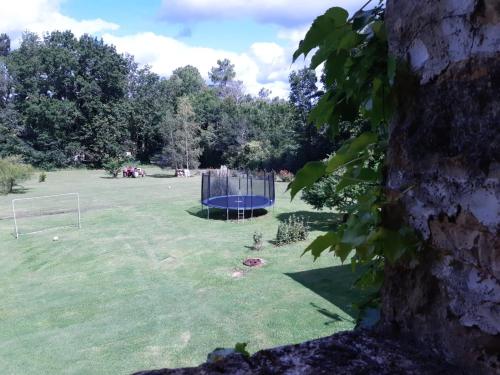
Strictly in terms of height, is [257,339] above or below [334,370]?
below

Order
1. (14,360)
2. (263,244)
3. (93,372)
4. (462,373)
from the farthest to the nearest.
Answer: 1. (263,244)
2. (14,360)
3. (93,372)
4. (462,373)

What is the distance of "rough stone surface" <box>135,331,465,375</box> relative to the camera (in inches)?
39.8

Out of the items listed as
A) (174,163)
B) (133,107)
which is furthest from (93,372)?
(133,107)

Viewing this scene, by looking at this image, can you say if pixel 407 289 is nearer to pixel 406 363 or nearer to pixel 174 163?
pixel 406 363

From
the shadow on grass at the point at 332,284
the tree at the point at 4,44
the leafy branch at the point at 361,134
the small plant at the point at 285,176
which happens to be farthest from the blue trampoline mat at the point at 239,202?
the tree at the point at 4,44

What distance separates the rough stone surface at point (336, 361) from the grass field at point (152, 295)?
27.8ft

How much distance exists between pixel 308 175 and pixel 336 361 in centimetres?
51

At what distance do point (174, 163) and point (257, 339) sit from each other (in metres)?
42.2

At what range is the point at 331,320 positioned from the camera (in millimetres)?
10156

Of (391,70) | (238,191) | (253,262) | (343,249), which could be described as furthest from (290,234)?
(391,70)

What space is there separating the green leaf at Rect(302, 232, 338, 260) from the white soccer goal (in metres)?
22.4

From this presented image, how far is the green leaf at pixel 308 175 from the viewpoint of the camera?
1.28 metres

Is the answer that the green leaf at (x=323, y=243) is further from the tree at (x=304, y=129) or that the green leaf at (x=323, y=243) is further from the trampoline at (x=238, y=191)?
the tree at (x=304, y=129)

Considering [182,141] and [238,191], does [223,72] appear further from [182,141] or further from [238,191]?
[238,191]
